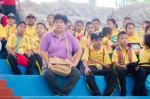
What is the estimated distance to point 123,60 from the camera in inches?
240

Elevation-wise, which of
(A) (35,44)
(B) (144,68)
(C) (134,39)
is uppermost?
(A) (35,44)

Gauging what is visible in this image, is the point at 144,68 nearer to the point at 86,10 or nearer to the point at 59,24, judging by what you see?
the point at 59,24

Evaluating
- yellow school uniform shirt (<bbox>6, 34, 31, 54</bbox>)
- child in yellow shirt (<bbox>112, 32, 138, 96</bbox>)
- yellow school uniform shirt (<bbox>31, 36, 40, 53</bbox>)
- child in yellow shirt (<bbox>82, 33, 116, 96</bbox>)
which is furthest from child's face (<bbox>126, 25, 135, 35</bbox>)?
yellow school uniform shirt (<bbox>6, 34, 31, 54</bbox>)

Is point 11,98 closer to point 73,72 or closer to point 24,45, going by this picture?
point 73,72

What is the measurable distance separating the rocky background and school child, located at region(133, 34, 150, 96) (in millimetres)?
7806

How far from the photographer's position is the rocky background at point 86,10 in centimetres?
1389

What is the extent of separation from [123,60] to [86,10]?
903 centimetres

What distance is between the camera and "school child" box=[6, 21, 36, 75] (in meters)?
6.12

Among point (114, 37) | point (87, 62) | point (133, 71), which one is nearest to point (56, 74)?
point (87, 62)

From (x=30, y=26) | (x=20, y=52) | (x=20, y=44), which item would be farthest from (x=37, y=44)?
(x=30, y=26)

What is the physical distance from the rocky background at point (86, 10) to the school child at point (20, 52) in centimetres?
684

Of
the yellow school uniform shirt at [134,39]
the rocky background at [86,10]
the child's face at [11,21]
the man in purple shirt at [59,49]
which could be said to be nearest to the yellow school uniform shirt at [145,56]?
the man in purple shirt at [59,49]

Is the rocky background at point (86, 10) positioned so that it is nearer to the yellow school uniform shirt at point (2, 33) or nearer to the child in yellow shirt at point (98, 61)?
the yellow school uniform shirt at point (2, 33)

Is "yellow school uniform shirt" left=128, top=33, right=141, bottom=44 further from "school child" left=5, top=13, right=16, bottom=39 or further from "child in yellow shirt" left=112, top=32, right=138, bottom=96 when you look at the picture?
"school child" left=5, top=13, right=16, bottom=39
